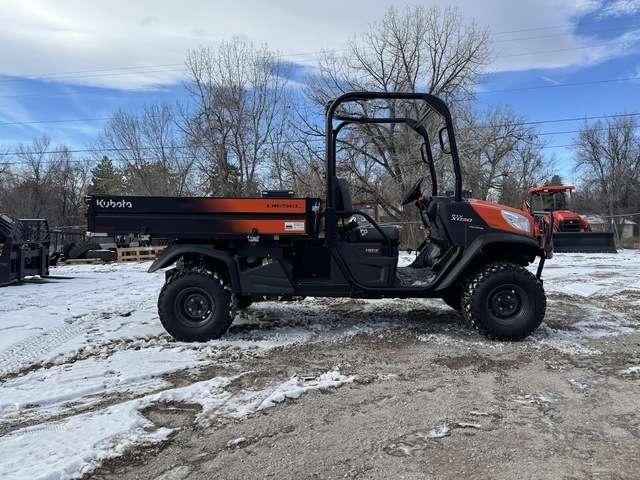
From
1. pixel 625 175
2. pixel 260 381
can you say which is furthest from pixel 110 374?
pixel 625 175

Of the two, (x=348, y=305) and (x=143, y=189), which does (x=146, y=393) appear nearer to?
(x=348, y=305)

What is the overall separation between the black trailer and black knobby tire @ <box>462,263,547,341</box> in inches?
353

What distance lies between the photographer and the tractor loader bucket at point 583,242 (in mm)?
17594

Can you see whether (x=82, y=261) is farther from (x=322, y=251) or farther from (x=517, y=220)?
(x=517, y=220)

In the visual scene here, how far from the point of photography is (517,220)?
17.3 feet

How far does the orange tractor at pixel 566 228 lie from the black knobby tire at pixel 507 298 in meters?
11.6

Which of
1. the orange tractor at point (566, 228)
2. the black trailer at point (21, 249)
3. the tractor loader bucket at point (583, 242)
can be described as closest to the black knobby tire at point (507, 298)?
the black trailer at point (21, 249)

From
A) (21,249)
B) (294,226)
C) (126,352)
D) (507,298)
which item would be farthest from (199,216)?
(21,249)

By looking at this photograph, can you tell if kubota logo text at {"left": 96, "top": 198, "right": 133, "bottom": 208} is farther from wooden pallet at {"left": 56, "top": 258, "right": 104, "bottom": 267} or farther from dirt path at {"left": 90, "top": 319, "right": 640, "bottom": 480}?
wooden pallet at {"left": 56, "top": 258, "right": 104, "bottom": 267}

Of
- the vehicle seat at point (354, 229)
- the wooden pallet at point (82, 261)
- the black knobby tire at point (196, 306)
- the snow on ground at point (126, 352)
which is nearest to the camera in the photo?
the snow on ground at point (126, 352)

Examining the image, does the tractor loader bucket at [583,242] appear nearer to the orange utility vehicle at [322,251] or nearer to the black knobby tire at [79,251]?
the orange utility vehicle at [322,251]

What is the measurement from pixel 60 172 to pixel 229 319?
47364mm

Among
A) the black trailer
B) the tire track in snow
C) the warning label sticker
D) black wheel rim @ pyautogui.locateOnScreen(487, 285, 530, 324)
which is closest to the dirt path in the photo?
black wheel rim @ pyautogui.locateOnScreen(487, 285, 530, 324)

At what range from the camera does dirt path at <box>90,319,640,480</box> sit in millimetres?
2588
